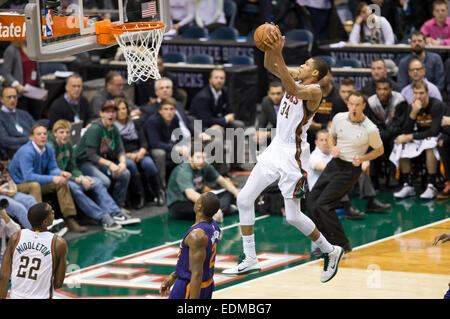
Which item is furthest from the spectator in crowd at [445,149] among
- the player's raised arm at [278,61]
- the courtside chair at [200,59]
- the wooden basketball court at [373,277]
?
the player's raised arm at [278,61]

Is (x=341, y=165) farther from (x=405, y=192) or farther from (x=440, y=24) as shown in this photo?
(x=440, y=24)

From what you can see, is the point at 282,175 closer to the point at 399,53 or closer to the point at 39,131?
the point at 39,131

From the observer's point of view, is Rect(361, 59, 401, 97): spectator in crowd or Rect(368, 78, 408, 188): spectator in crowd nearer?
Rect(368, 78, 408, 188): spectator in crowd

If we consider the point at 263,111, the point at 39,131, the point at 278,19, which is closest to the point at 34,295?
the point at 39,131

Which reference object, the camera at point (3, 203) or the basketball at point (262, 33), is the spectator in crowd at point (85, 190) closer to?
the camera at point (3, 203)

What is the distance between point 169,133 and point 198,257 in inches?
269

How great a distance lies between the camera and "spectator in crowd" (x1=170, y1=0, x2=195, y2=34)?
63.0 feet

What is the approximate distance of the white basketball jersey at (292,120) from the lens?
28.3 feet

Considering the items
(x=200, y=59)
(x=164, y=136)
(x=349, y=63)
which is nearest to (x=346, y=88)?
(x=349, y=63)

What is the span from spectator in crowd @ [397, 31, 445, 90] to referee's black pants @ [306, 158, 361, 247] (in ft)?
12.7

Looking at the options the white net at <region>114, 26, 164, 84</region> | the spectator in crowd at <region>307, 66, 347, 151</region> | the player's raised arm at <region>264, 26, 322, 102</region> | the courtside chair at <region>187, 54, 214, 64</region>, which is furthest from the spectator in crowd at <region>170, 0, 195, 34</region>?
the player's raised arm at <region>264, 26, 322, 102</region>

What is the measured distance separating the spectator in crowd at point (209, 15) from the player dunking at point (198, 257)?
475 inches

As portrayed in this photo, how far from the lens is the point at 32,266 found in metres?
7.67

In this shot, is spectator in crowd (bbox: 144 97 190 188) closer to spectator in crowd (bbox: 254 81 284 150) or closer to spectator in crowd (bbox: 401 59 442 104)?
spectator in crowd (bbox: 254 81 284 150)
